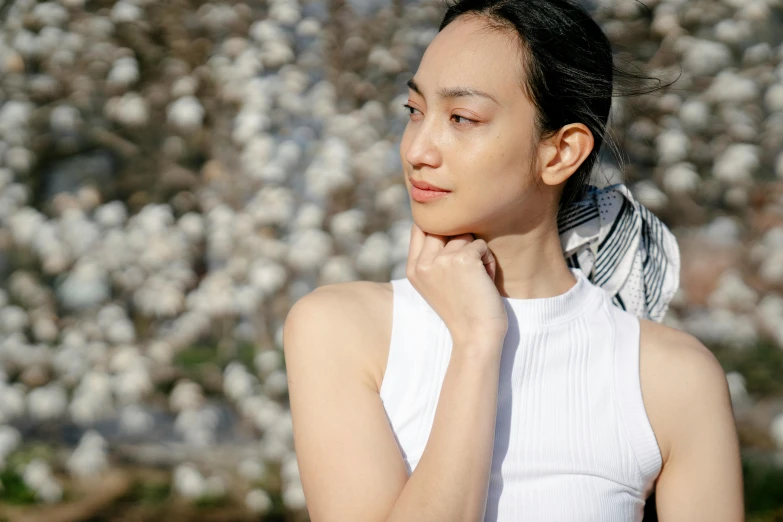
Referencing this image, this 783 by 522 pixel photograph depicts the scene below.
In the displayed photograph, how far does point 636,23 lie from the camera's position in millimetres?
3367

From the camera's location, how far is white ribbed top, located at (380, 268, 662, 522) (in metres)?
1.28

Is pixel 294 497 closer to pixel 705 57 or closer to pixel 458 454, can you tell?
pixel 458 454

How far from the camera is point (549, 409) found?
1.34 metres

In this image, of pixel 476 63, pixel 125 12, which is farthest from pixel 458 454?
pixel 125 12

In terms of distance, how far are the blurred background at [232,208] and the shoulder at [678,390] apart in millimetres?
1780

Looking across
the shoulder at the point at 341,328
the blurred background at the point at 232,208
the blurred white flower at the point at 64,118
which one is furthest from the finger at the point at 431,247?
the blurred white flower at the point at 64,118

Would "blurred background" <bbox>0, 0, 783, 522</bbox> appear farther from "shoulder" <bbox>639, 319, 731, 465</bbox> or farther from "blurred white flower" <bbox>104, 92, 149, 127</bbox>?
"shoulder" <bbox>639, 319, 731, 465</bbox>

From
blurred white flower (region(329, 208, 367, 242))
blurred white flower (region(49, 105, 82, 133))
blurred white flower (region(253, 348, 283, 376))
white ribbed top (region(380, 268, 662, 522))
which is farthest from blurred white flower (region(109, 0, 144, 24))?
white ribbed top (region(380, 268, 662, 522))

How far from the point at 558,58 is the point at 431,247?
1.27ft

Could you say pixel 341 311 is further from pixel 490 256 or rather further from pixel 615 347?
pixel 615 347

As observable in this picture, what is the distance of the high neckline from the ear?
21 cm

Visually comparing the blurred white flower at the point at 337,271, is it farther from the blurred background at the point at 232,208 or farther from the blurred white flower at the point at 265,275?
the blurred white flower at the point at 265,275

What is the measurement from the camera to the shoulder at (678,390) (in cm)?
136

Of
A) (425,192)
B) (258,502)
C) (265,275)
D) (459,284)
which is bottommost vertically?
(258,502)
